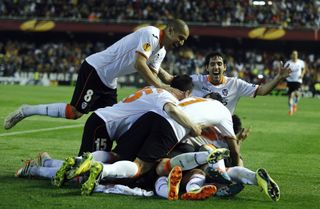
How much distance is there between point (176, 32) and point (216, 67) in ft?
3.14

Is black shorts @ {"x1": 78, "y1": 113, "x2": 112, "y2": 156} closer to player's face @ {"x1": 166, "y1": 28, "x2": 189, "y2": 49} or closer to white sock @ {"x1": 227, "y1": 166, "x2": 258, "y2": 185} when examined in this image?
white sock @ {"x1": 227, "y1": 166, "x2": 258, "y2": 185}

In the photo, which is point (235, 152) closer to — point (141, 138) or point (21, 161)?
point (141, 138)

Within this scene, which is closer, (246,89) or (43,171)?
(43,171)

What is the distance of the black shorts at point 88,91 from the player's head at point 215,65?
153 centimetres

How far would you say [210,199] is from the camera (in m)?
7.80

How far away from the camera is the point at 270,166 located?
11.2m

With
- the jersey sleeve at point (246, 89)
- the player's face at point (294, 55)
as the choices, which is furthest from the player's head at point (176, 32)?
the player's face at point (294, 55)

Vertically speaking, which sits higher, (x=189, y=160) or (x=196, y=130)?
(x=196, y=130)

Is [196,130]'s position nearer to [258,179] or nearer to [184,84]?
[258,179]

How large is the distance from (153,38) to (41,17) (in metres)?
42.7

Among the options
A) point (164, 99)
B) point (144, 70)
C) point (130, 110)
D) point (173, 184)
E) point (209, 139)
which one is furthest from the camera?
point (144, 70)

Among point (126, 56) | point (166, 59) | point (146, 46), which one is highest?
point (146, 46)

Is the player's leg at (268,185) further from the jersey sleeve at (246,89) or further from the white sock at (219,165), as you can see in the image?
the jersey sleeve at (246,89)

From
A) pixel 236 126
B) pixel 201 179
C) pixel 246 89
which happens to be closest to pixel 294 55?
pixel 246 89
